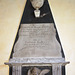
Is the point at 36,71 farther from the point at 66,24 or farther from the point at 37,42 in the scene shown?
the point at 66,24

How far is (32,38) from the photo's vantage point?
3.40 m

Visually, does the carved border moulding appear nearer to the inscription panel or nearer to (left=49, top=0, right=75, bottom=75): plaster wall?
the inscription panel

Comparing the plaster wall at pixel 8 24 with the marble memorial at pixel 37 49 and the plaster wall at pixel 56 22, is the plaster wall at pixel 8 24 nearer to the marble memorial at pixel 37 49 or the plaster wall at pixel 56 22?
the plaster wall at pixel 56 22

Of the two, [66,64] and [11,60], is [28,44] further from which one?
[66,64]

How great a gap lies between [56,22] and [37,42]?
659 mm

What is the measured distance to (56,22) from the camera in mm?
3500

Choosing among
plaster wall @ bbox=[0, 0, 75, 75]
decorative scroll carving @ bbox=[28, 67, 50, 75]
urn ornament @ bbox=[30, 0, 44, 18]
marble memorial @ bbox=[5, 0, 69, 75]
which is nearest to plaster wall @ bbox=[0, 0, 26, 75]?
plaster wall @ bbox=[0, 0, 75, 75]

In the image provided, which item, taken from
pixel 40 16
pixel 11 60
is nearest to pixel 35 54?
pixel 11 60

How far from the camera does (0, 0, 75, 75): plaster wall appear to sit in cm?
343

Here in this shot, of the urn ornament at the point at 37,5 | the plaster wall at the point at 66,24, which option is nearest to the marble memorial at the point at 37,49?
the urn ornament at the point at 37,5

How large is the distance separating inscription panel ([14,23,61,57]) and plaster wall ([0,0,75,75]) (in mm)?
181

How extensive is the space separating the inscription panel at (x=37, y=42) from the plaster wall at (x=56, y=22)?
18 centimetres

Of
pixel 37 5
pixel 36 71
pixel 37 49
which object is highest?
pixel 37 5


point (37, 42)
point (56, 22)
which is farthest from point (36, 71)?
point (56, 22)
